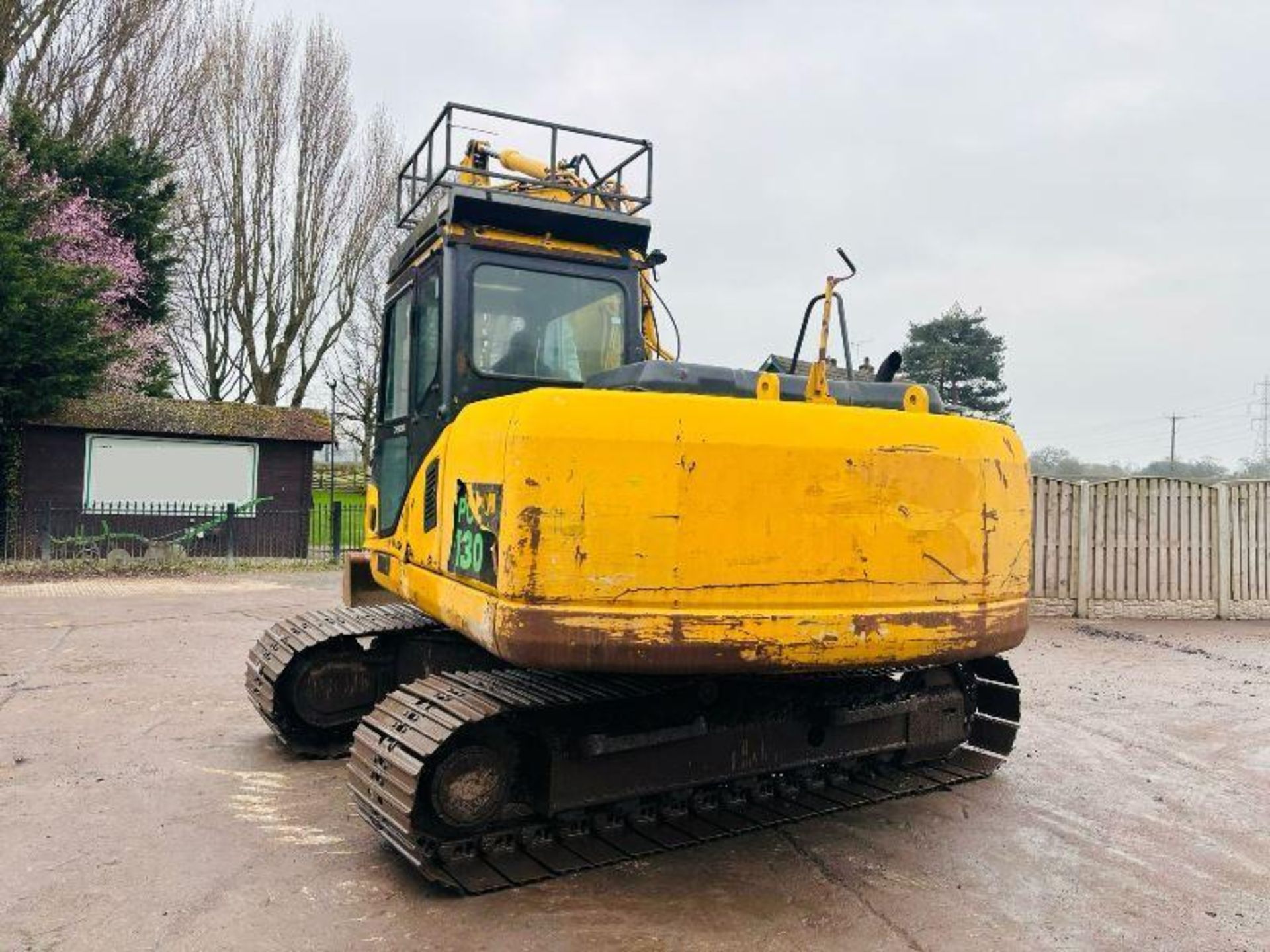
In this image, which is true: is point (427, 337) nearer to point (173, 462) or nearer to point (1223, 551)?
point (1223, 551)

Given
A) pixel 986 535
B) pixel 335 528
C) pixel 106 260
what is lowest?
pixel 335 528

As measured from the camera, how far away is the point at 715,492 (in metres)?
3.21

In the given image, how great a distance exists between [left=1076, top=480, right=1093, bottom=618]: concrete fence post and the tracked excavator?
735cm

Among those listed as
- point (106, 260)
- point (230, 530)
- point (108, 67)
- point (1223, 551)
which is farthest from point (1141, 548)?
point (108, 67)

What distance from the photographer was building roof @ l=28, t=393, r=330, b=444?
1725 cm

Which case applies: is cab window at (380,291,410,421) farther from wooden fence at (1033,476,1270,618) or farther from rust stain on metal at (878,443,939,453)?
wooden fence at (1033,476,1270,618)

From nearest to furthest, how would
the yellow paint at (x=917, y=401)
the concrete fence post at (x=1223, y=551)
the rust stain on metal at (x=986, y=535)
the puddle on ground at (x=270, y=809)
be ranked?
the rust stain on metal at (x=986, y=535), the yellow paint at (x=917, y=401), the puddle on ground at (x=270, y=809), the concrete fence post at (x=1223, y=551)

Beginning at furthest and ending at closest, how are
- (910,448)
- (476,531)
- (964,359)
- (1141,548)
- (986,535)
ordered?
(964,359)
(1141,548)
(986,535)
(910,448)
(476,531)

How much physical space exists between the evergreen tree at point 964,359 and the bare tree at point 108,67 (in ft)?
87.5

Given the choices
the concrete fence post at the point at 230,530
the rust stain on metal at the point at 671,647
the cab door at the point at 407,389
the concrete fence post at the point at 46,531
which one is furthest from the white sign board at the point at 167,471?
the rust stain on metal at the point at 671,647

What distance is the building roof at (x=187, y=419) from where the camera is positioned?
17.2 meters

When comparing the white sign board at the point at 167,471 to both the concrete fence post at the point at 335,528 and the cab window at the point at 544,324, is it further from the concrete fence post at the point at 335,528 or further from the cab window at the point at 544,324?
the cab window at the point at 544,324

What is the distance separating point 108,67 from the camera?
22672 millimetres

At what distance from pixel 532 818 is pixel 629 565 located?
1.32 meters
